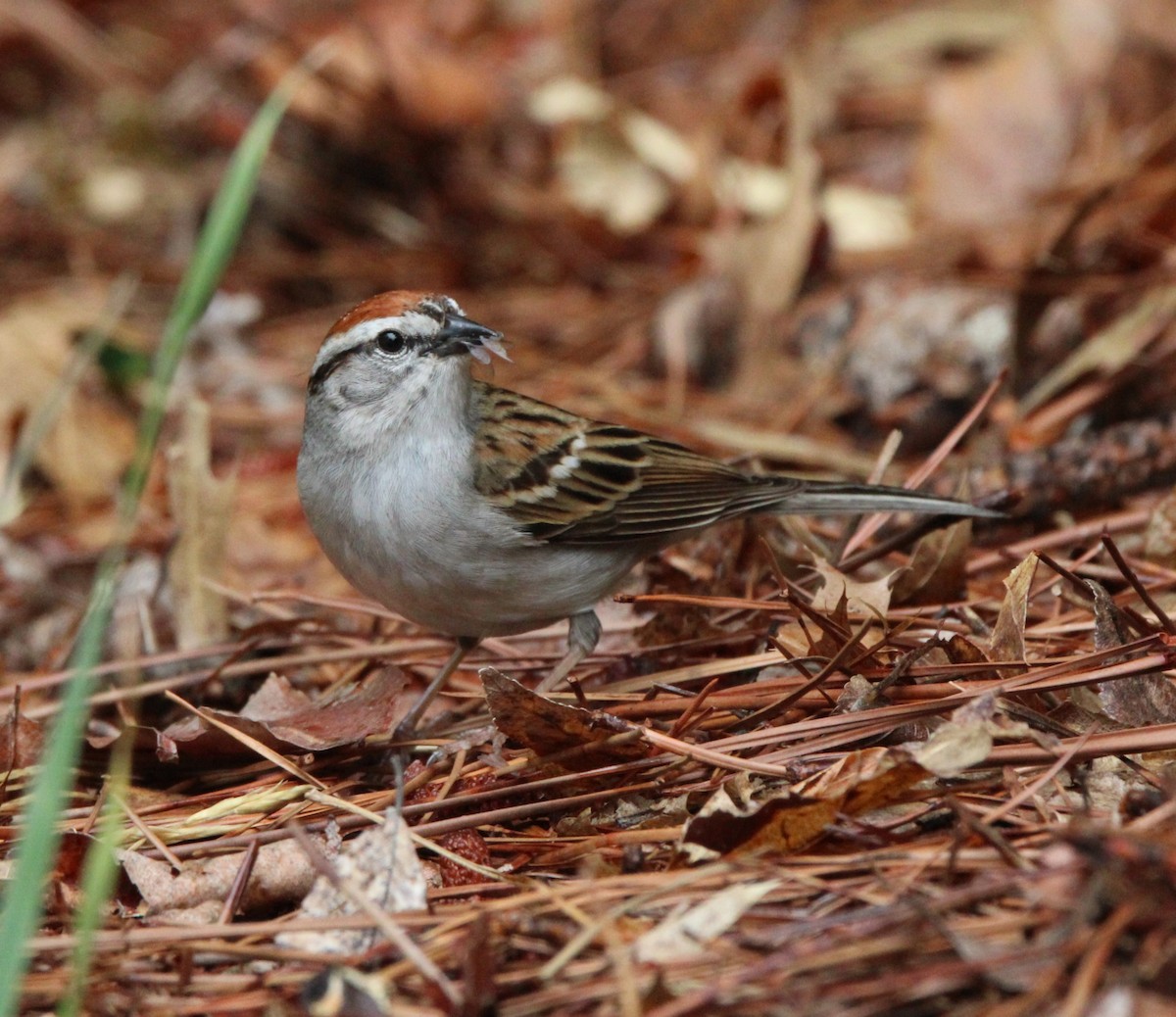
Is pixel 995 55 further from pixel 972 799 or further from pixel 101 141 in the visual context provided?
pixel 972 799

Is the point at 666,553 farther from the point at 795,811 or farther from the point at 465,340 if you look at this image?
the point at 795,811

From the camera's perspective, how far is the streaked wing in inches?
156

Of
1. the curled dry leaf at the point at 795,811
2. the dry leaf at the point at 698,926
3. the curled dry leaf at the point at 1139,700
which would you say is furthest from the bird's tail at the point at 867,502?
the dry leaf at the point at 698,926

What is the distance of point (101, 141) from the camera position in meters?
7.68

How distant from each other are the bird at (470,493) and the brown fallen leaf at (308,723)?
0.11 m

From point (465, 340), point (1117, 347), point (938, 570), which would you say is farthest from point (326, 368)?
point (1117, 347)

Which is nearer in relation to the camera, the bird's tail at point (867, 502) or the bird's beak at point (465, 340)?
the bird's beak at point (465, 340)

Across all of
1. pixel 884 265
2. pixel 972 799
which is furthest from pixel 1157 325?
A: pixel 972 799

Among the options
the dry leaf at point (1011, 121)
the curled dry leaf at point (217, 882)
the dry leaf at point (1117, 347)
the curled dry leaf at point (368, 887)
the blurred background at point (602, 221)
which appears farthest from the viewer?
the dry leaf at point (1011, 121)

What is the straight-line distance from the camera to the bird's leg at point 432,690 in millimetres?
3712

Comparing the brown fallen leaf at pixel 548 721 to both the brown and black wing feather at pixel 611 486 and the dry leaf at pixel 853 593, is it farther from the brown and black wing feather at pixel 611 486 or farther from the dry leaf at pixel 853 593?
the brown and black wing feather at pixel 611 486

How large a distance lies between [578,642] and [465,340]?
913 mm

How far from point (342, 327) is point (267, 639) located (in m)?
1.03

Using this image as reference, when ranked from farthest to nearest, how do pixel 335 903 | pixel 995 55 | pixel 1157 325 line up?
pixel 995 55 < pixel 1157 325 < pixel 335 903
